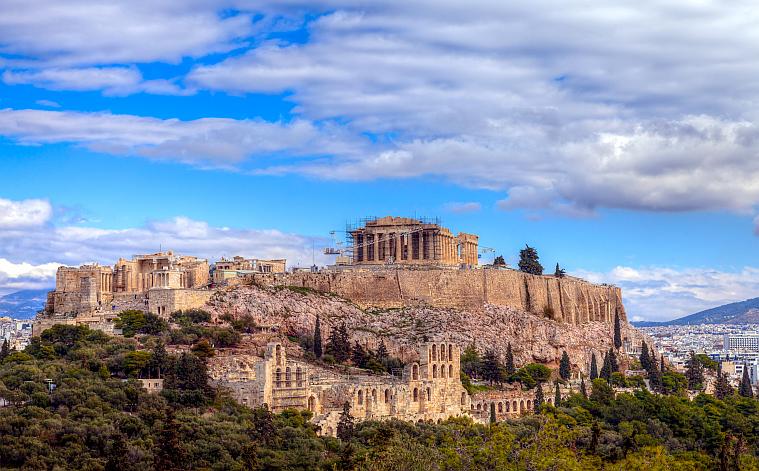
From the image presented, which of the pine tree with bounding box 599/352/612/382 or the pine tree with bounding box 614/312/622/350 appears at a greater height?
the pine tree with bounding box 614/312/622/350

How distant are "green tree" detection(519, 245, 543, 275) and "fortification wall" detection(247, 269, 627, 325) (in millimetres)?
5906

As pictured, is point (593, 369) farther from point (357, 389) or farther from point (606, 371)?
point (357, 389)

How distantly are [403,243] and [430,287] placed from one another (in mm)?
8011

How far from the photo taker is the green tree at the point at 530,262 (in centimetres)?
13275

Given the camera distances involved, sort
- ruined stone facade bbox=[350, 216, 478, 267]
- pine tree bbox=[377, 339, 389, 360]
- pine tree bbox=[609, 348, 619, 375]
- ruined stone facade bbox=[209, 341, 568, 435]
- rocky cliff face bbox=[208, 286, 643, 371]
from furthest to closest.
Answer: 1. ruined stone facade bbox=[350, 216, 478, 267]
2. pine tree bbox=[609, 348, 619, 375]
3. rocky cliff face bbox=[208, 286, 643, 371]
4. pine tree bbox=[377, 339, 389, 360]
5. ruined stone facade bbox=[209, 341, 568, 435]

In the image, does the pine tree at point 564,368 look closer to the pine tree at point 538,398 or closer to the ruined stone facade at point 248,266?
the pine tree at point 538,398

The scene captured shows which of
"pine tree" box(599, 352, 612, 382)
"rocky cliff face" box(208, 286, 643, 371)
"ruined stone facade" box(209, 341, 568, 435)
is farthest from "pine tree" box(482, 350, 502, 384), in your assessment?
"pine tree" box(599, 352, 612, 382)

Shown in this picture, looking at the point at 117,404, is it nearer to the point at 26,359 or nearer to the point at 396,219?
the point at 26,359

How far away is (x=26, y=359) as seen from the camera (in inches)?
3238

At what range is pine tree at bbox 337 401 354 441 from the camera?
7247cm

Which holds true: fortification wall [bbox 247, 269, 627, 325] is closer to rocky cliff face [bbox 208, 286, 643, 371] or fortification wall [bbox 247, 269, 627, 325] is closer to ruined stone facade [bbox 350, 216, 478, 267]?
rocky cliff face [bbox 208, 286, 643, 371]

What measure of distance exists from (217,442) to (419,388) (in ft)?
59.6

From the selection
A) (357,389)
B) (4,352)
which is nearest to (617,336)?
(357,389)

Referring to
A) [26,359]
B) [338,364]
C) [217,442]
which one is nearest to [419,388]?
[338,364]
